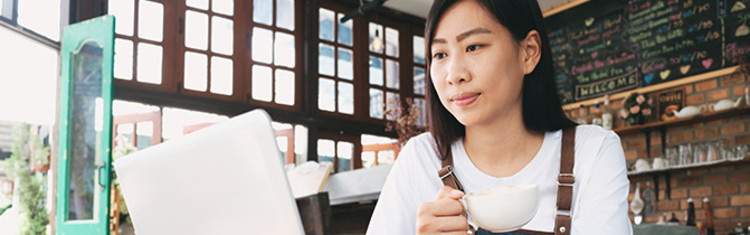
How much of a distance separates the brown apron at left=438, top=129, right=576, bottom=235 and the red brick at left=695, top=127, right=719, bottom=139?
13.4 feet

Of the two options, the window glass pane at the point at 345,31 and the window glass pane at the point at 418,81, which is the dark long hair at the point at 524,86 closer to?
the window glass pane at the point at 345,31

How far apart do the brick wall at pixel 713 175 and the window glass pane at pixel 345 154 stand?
262cm

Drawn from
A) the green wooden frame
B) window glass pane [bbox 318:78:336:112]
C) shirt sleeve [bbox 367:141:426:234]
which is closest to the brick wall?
window glass pane [bbox 318:78:336:112]

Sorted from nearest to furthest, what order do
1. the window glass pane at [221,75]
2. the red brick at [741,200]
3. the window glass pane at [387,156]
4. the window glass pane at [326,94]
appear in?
the red brick at [741,200]
the window glass pane at [221,75]
the window glass pane at [326,94]
the window glass pane at [387,156]

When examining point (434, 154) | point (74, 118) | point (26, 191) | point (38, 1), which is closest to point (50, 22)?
point (38, 1)

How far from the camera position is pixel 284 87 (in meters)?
5.93

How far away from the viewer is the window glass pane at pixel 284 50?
592cm

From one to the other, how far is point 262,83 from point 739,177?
3.83 m

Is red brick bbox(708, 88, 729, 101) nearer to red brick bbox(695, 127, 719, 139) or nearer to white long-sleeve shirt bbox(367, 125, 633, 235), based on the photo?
red brick bbox(695, 127, 719, 139)

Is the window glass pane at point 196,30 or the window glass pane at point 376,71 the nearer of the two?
the window glass pane at point 196,30

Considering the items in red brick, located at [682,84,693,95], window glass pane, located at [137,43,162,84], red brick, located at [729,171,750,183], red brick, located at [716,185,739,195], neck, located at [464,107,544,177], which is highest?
window glass pane, located at [137,43,162,84]

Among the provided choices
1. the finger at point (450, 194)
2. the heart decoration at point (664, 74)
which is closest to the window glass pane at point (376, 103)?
the heart decoration at point (664, 74)

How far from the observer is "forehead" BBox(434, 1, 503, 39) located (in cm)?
102

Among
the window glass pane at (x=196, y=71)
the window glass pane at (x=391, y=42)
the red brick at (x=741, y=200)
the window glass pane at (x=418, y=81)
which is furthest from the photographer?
the window glass pane at (x=418, y=81)
